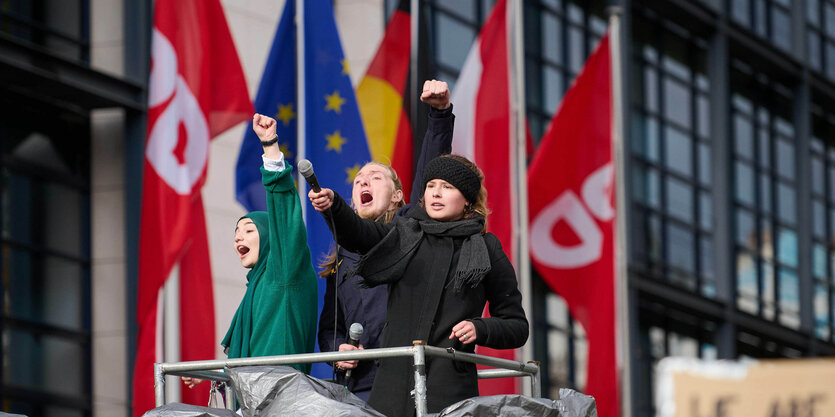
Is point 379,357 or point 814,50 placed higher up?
point 814,50

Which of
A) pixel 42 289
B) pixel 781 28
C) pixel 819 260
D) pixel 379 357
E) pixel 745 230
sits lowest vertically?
pixel 379 357

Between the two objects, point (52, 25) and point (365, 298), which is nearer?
point (365, 298)

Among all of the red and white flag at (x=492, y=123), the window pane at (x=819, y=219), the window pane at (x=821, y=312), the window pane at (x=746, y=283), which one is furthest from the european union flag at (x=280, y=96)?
the window pane at (x=819, y=219)

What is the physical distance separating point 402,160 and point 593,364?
4.48 m

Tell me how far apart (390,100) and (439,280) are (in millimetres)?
9360

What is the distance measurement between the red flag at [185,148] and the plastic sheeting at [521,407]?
7869 mm

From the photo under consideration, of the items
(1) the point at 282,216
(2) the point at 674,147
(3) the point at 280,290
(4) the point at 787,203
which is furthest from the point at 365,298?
(4) the point at 787,203

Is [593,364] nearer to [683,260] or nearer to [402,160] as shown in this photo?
[402,160]

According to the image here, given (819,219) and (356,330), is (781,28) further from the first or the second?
(356,330)

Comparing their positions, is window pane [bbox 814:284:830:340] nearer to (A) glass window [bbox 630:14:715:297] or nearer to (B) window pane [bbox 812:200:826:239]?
(B) window pane [bbox 812:200:826:239]

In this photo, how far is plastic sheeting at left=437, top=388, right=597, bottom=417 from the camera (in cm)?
467

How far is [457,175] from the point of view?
539 cm

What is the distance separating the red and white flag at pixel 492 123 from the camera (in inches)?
615

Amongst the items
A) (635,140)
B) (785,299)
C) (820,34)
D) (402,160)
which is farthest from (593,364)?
(820,34)
